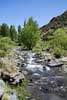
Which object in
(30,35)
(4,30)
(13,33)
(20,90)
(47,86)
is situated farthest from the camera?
(13,33)

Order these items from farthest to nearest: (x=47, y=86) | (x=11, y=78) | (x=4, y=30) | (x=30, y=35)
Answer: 1. (x=4, y=30)
2. (x=30, y=35)
3. (x=47, y=86)
4. (x=11, y=78)

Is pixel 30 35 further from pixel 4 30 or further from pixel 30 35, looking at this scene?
pixel 4 30

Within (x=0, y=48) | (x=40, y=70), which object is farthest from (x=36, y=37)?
(x=40, y=70)

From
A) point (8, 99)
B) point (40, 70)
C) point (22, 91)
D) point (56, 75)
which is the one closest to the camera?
point (8, 99)

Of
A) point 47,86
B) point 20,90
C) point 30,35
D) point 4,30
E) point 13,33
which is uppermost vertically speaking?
point 4,30

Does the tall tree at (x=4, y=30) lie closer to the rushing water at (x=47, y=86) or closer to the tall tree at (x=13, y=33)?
the tall tree at (x=13, y=33)

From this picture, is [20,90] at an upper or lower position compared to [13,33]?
lower

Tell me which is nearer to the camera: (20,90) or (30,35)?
(20,90)

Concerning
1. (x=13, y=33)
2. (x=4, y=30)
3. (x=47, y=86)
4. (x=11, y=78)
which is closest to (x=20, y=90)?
(x=11, y=78)

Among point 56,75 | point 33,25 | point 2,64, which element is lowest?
point 56,75

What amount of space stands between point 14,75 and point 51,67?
15.7 metres

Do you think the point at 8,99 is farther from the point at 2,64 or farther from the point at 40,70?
the point at 40,70

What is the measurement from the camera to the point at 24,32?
7706 cm

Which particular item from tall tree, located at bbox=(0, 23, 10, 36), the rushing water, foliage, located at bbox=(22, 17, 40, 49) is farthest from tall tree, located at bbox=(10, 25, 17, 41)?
the rushing water
